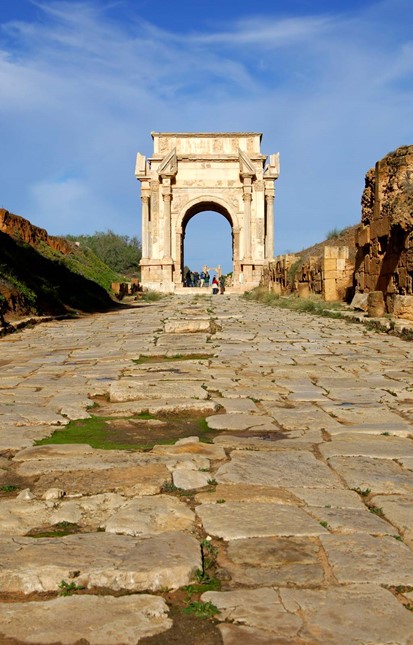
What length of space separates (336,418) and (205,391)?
1344mm

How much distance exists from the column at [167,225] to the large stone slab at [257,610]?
3375 cm

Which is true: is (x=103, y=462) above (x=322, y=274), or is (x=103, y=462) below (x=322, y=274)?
below

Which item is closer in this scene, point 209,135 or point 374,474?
point 374,474

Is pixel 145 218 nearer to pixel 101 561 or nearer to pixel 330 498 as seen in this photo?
pixel 330 498

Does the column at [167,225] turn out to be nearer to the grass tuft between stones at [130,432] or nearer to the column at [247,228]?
the column at [247,228]

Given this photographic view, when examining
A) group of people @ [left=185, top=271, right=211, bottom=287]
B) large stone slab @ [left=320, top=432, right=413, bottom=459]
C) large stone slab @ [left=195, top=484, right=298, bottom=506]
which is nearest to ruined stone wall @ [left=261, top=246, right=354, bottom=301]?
large stone slab @ [left=320, top=432, right=413, bottom=459]

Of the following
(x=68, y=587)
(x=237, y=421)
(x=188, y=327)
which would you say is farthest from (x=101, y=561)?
(x=188, y=327)

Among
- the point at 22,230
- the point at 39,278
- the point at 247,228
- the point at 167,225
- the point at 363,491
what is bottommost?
the point at 363,491

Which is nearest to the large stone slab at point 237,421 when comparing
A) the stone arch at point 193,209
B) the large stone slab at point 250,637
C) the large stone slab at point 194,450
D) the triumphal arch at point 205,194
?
the large stone slab at point 194,450

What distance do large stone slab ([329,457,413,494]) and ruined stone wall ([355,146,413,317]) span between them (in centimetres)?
846

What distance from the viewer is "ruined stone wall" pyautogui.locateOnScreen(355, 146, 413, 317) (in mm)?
11609

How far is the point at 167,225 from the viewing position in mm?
35594

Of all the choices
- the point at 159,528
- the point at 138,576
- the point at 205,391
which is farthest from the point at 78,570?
the point at 205,391

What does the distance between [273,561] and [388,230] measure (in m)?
11.2
